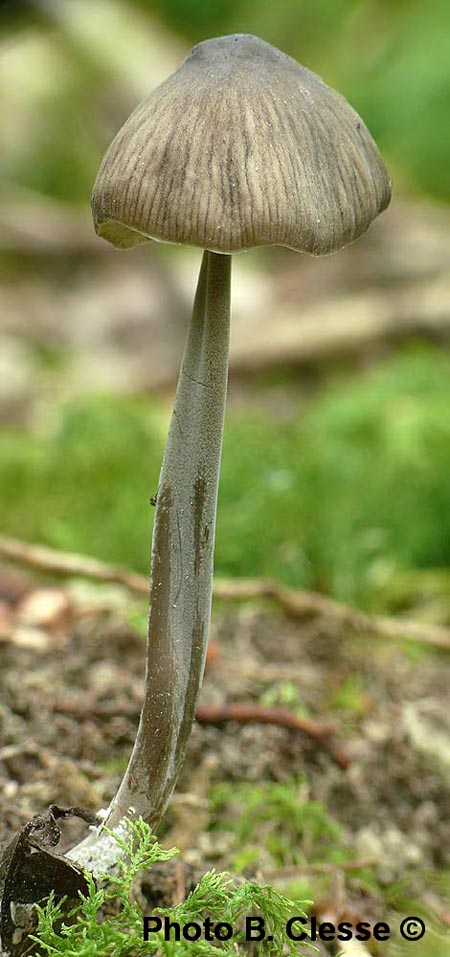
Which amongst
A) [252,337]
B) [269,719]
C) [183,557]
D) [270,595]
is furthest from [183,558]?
[252,337]

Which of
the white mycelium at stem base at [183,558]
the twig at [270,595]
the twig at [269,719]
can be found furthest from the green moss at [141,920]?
the twig at [270,595]

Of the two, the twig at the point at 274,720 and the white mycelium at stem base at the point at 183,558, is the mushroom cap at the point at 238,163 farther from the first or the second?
the twig at the point at 274,720

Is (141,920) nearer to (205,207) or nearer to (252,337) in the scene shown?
(205,207)

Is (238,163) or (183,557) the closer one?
(238,163)

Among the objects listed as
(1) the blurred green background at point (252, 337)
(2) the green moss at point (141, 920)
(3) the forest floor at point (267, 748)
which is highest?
(1) the blurred green background at point (252, 337)

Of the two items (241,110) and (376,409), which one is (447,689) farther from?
(241,110)

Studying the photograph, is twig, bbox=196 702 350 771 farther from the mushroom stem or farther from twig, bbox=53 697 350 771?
the mushroom stem
